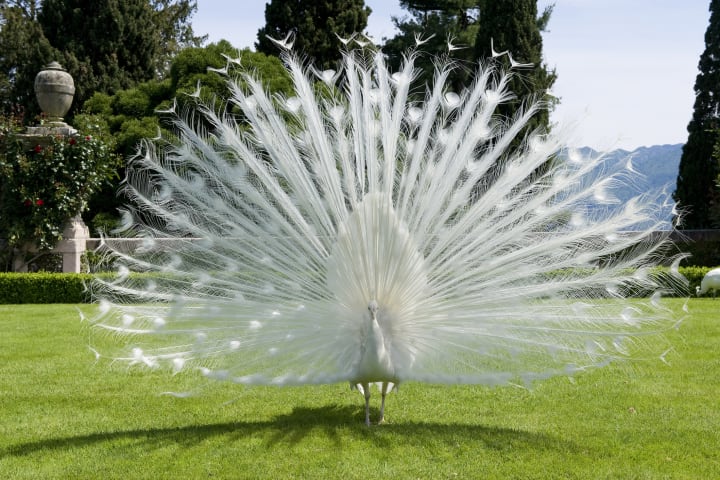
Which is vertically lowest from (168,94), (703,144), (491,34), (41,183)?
(41,183)

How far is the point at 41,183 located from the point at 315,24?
13230 millimetres

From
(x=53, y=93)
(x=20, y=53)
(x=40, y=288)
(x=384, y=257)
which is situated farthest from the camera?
(x=20, y=53)

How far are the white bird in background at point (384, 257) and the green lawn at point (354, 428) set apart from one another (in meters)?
0.49

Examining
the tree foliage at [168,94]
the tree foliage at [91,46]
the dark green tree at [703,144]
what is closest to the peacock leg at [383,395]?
the tree foliage at [168,94]

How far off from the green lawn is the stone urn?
29.4ft

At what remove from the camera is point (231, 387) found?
271 inches

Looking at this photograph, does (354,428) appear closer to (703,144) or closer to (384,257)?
(384,257)

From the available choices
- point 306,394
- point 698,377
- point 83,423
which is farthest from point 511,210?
point 83,423

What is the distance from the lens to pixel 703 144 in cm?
2152

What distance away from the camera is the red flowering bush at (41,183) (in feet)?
46.8

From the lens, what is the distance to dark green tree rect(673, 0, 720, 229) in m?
21.0

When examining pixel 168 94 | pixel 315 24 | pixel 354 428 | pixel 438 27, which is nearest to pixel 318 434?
pixel 354 428

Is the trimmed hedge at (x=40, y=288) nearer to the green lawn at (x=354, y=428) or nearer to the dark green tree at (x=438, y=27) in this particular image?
the green lawn at (x=354, y=428)

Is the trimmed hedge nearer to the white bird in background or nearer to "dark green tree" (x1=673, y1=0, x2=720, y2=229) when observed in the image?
the white bird in background
